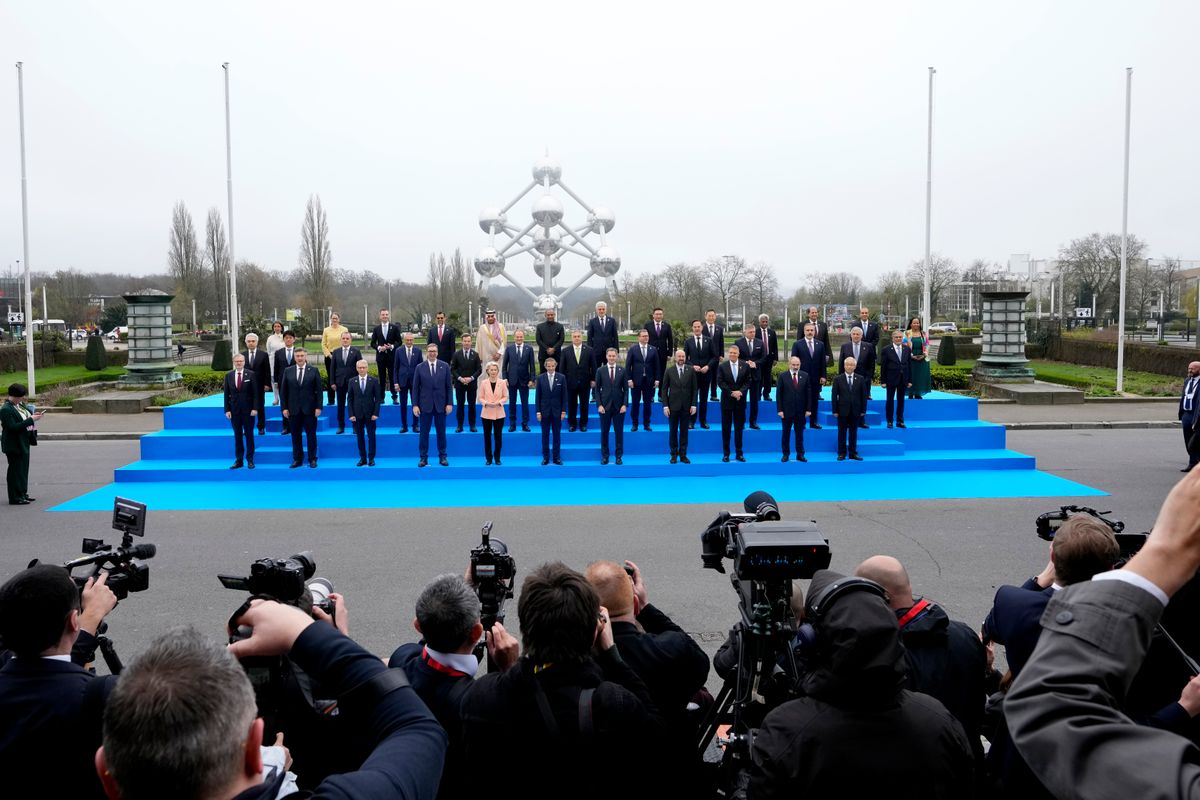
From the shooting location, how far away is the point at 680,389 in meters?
16.4

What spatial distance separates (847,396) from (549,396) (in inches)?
209

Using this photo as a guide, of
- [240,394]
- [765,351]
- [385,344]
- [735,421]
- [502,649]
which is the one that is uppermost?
[385,344]

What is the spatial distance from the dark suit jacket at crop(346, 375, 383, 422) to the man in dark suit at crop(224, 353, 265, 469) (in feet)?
5.71

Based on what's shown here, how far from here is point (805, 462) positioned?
16.3m

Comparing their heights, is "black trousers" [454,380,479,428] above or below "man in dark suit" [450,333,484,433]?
below

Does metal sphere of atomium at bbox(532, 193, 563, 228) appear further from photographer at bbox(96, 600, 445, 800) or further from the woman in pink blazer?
photographer at bbox(96, 600, 445, 800)

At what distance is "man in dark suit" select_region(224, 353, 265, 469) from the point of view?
15.9 metres

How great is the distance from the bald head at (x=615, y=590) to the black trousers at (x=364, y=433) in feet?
41.6

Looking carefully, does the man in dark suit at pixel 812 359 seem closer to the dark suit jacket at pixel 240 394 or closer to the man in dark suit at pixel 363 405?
the man in dark suit at pixel 363 405

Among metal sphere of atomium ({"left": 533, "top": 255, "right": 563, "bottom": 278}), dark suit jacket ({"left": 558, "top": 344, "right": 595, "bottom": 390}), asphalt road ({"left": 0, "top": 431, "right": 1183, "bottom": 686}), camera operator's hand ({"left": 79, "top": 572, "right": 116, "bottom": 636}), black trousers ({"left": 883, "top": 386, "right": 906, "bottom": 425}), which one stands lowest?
asphalt road ({"left": 0, "top": 431, "right": 1183, "bottom": 686})

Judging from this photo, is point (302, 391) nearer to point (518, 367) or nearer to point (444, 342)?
point (444, 342)

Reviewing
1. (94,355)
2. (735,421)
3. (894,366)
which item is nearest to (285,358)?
(735,421)

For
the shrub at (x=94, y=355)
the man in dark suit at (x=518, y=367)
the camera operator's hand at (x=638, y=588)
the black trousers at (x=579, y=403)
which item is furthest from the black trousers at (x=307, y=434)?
the shrub at (x=94, y=355)

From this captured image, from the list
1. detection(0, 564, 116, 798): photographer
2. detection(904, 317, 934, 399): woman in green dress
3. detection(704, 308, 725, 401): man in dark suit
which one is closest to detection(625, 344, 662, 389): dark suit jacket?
detection(704, 308, 725, 401): man in dark suit
